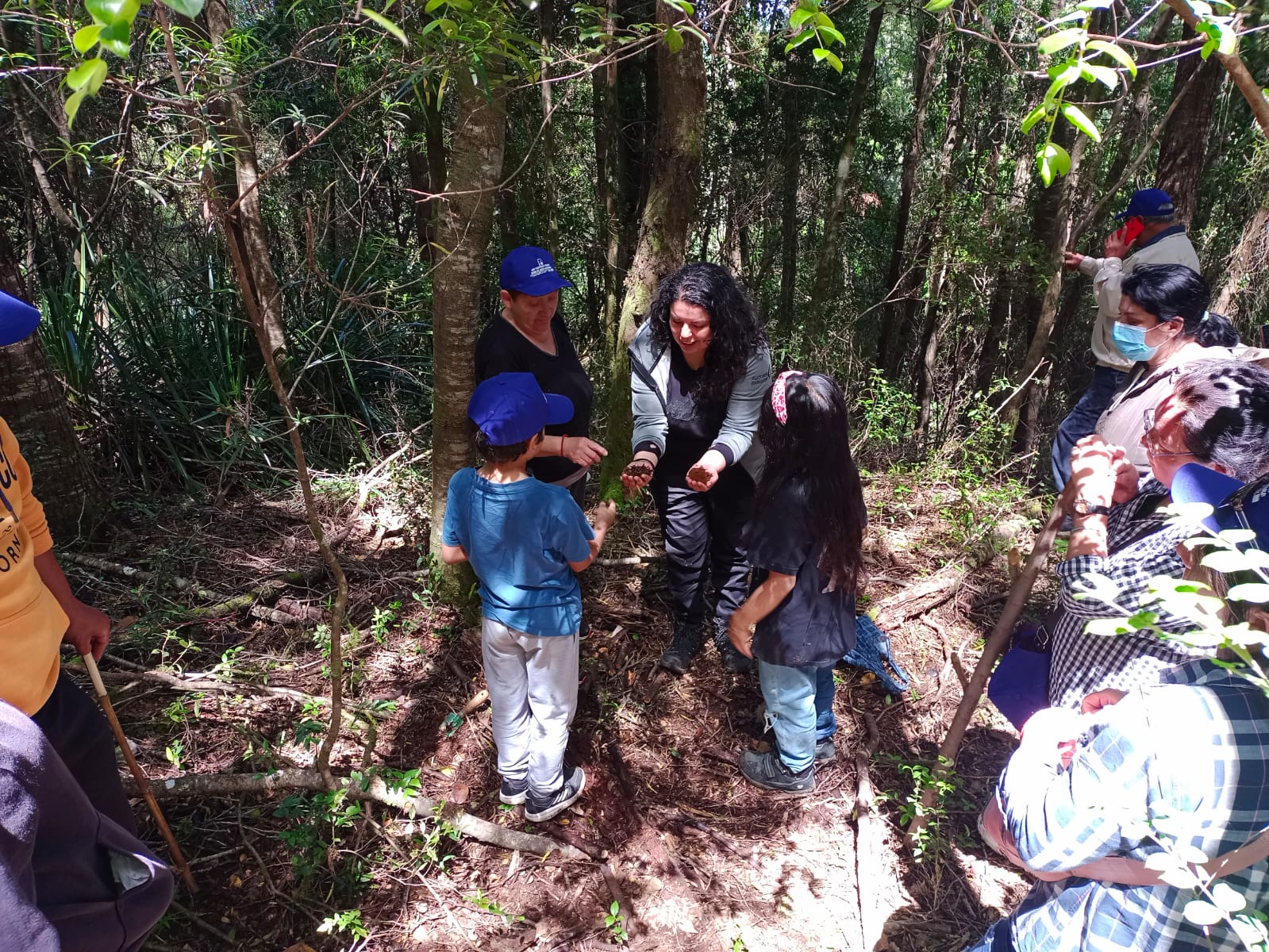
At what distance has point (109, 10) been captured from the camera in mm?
753

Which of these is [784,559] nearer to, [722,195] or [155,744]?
[155,744]

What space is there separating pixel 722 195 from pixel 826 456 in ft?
22.8

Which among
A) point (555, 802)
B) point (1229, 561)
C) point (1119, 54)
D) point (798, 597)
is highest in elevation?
point (1119, 54)

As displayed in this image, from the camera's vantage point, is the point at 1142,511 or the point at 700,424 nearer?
the point at 1142,511

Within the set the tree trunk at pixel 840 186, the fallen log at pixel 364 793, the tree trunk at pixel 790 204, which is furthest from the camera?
the tree trunk at pixel 790 204

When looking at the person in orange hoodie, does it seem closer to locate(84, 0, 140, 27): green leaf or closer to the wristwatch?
locate(84, 0, 140, 27): green leaf

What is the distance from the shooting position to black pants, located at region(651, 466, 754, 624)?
310cm

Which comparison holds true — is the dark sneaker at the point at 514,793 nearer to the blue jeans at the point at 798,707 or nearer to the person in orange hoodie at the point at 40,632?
the blue jeans at the point at 798,707

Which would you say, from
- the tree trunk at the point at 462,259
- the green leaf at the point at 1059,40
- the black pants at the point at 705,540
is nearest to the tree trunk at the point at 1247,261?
the black pants at the point at 705,540

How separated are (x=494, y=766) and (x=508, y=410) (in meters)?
1.54

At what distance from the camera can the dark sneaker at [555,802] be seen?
258 centimetres

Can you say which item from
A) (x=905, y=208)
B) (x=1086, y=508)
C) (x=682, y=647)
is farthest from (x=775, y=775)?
(x=905, y=208)

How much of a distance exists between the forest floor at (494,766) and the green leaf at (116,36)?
211 centimetres

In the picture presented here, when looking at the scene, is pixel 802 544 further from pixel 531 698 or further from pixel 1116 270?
pixel 1116 270
